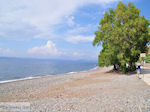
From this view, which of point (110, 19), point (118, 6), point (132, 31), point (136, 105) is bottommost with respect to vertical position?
point (136, 105)

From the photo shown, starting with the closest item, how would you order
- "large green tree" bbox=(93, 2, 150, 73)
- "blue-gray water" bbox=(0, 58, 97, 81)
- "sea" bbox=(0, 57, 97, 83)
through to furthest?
"large green tree" bbox=(93, 2, 150, 73)
"sea" bbox=(0, 57, 97, 83)
"blue-gray water" bbox=(0, 58, 97, 81)

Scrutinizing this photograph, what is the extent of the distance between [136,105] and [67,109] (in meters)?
3.43

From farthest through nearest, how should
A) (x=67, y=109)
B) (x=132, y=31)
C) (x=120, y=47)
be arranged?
(x=120, y=47) < (x=132, y=31) < (x=67, y=109)

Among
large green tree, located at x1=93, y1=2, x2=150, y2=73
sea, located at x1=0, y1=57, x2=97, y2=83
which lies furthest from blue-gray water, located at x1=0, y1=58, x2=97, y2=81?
large green tree, located at x1=93, y1=2, x2=150, y2=73

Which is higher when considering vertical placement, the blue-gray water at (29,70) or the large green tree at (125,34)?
the large green tree at (125,34)

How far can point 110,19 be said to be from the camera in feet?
71.2

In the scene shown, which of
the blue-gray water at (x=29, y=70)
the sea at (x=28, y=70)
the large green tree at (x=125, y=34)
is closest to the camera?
the large green tree at (x=125, y=34)

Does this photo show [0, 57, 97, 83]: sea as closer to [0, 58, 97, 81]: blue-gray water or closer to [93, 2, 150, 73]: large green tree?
[0, 58, 97, 81]: blue-gray water

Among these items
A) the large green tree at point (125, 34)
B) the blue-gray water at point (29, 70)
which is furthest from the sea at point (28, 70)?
the large green tree at point (125, 34)

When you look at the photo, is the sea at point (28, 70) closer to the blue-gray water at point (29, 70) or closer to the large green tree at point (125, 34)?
the blue-gray water at point (29, 70)

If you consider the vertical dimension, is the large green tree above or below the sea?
above

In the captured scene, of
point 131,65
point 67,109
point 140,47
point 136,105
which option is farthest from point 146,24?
point 67,109

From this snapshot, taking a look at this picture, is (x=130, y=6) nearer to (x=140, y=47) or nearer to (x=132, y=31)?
(x=132, y=31)

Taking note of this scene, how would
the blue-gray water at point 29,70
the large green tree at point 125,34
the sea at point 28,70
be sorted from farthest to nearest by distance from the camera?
the blue-gray water at point 29,70 < the sea at point 28,70 < the large green tree at point 125,34
